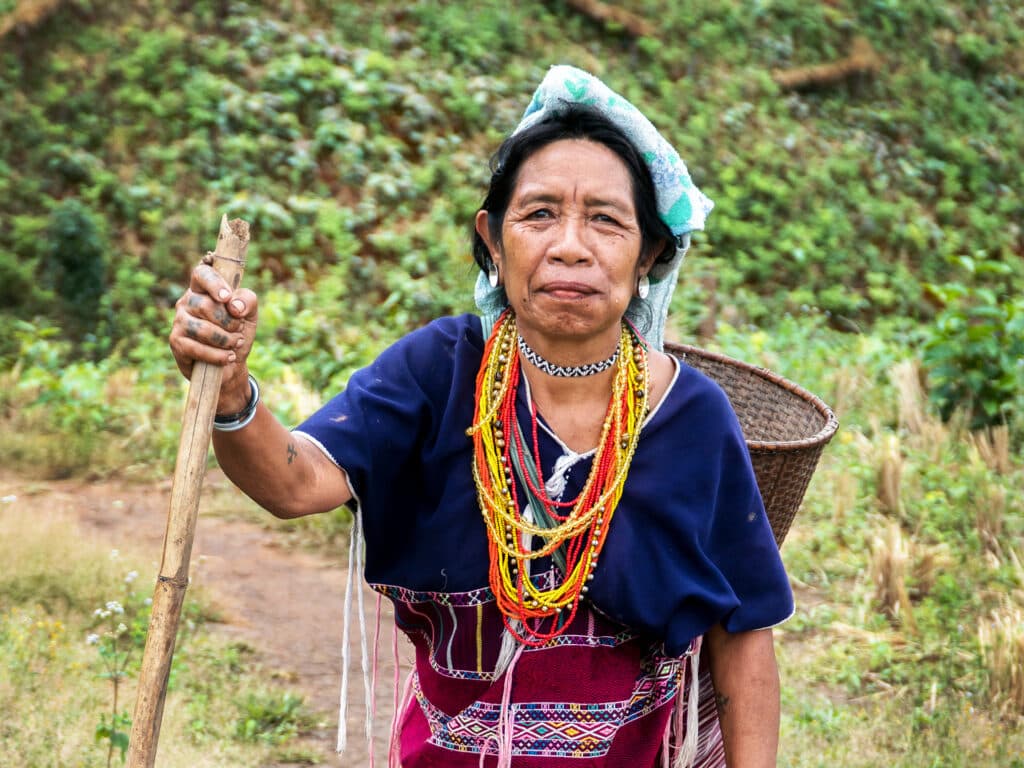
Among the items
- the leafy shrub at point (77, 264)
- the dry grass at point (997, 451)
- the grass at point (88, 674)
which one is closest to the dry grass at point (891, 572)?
the dry grass at point (997, 451)

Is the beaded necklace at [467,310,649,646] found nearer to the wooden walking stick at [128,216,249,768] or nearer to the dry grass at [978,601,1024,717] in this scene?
the wooden walking stick at [128,216,249,768]

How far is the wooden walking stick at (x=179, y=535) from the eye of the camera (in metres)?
1.69

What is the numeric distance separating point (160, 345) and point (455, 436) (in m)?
5.21

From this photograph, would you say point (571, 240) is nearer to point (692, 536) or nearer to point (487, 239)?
point (487, 239)

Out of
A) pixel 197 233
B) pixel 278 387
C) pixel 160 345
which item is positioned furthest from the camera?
pixel 197 233

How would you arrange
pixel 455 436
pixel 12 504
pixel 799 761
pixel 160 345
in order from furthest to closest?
pixel 160 345 < pixel 12 504 < pixel 799 761 < pixel 455 436

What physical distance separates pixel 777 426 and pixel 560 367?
947mm

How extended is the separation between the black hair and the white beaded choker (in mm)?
226

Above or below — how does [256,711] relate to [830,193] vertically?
above

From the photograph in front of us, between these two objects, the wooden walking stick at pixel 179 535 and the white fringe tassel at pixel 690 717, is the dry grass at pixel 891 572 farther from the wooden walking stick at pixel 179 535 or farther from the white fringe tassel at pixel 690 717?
the wooden walking stick at pixel 179 535

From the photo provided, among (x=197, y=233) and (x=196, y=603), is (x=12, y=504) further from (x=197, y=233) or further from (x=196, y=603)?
(x=197, y=233)

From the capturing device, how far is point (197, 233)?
7742mm

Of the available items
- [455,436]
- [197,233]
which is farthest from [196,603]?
[197,233]

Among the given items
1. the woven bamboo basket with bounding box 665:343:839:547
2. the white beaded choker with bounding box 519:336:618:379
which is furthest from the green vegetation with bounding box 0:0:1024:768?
the white beaded choker with bounding box 519:336:618:379
